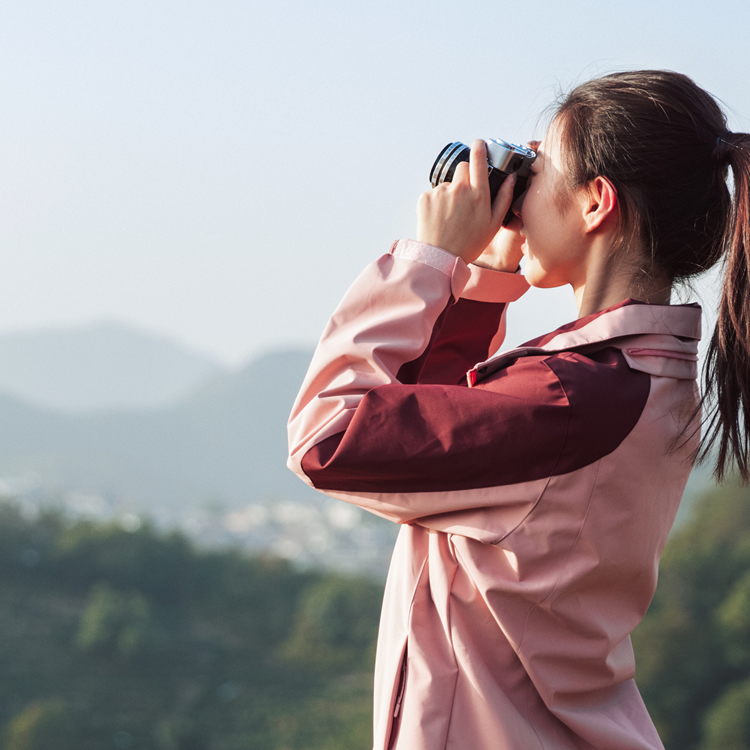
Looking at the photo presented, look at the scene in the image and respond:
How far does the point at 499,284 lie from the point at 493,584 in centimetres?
49

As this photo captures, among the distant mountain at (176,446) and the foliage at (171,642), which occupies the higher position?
the foliage at (171,642)

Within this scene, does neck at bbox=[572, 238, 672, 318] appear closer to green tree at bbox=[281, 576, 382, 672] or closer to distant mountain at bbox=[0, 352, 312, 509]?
green tree at bbox=[281, 576, 382, 672]

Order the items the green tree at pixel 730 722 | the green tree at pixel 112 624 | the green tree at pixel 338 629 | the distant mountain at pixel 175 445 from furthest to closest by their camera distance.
A: 1. the distant mountain at pixel 175 445
2. the green tree at pixel 338 629
3. the green tree at pixel 112 624
4. the green tree at pixel 730 722

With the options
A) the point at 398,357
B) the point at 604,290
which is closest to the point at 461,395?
the point at 398,357

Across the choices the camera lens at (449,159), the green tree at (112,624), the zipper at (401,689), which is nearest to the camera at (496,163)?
the camera lens at (449,159)

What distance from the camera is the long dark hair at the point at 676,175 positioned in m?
0.94

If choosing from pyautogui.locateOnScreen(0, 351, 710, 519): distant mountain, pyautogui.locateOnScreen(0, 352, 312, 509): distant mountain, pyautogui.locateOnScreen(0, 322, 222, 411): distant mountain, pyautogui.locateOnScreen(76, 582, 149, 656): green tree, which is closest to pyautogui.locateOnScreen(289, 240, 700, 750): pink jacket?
pyautogui.locateOnScreen(76, 582, 149, 656): green tree

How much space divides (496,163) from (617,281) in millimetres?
192

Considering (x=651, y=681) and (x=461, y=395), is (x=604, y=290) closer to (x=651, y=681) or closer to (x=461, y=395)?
(x=461, y=395)

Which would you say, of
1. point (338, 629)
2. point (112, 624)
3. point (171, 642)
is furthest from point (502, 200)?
point (171, 642)

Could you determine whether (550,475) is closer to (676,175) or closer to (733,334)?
(733,334)

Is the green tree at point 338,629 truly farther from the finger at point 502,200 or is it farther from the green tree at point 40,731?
the finger at point 502,200

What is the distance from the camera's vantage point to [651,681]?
91.2ft

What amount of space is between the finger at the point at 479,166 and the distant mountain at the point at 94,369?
9141cm
